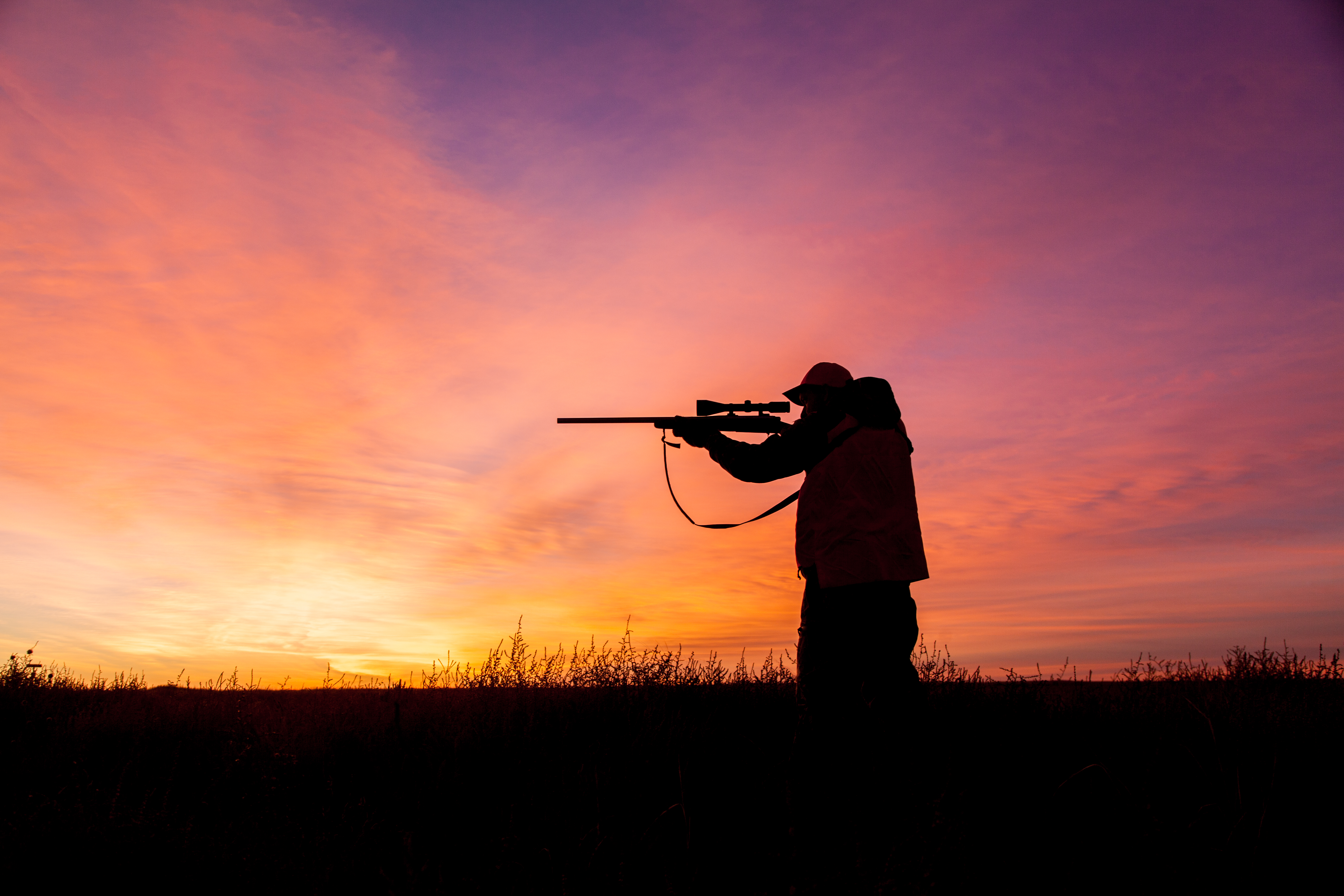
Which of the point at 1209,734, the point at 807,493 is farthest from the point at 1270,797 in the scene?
the point at 807,493

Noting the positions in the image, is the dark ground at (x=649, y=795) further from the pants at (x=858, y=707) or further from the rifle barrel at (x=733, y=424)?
the rifle barrel at (x=733, y=424)

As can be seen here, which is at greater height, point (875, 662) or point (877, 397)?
point (877, 397)

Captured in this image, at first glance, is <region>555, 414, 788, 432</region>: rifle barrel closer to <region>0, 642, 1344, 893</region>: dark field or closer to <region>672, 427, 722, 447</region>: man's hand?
<region>672, 427, 722, 447</region>: man's hand

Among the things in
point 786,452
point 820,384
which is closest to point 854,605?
point 786,452

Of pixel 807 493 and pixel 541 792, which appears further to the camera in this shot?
pixel 541 792

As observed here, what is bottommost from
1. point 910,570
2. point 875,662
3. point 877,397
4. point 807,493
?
point 875,662

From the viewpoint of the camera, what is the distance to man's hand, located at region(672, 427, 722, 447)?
6113 mm

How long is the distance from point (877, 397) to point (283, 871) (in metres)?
4.28

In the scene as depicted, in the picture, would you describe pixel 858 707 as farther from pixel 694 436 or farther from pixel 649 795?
pixel 694 436

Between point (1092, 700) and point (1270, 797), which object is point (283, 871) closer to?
point (1270, 797)

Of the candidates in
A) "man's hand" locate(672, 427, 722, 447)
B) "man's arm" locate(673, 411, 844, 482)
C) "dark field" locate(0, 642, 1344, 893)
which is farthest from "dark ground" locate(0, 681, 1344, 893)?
"man's hand" locate(672, 427, 722, 447)

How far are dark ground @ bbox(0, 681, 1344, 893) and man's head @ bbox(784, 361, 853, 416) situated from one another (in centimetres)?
213

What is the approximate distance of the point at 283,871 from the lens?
3.82 meters

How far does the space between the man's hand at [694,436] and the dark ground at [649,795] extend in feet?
7.94
